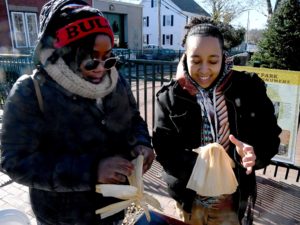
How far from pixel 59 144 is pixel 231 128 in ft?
3.31

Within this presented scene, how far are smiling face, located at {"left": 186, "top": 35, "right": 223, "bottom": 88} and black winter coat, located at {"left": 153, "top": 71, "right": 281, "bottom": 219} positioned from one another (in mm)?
117

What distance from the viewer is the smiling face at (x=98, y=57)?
132 cm

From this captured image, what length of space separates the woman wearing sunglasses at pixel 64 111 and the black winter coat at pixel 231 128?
18.7 inches

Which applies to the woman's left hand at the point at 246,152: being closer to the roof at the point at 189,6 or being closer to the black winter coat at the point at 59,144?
the black winter coat at the point at 59,144

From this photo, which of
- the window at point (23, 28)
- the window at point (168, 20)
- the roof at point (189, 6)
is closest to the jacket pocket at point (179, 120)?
the window at point (23, 28)

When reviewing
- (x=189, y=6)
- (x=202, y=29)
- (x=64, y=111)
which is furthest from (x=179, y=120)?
(x=189, y=6)

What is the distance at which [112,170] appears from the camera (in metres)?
1.28

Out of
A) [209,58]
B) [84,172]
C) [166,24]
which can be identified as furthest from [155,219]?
[166,24]

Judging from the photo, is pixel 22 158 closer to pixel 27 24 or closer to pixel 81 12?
pixel 81 12

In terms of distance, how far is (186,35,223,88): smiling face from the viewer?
1.62 m

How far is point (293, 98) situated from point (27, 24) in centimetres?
1873

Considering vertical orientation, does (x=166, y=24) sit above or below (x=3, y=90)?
above

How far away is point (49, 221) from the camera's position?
1.51m

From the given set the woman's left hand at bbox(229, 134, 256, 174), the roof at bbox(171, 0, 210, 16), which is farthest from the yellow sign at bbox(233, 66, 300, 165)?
the roof at bbox(171, 0, 210, 16)
